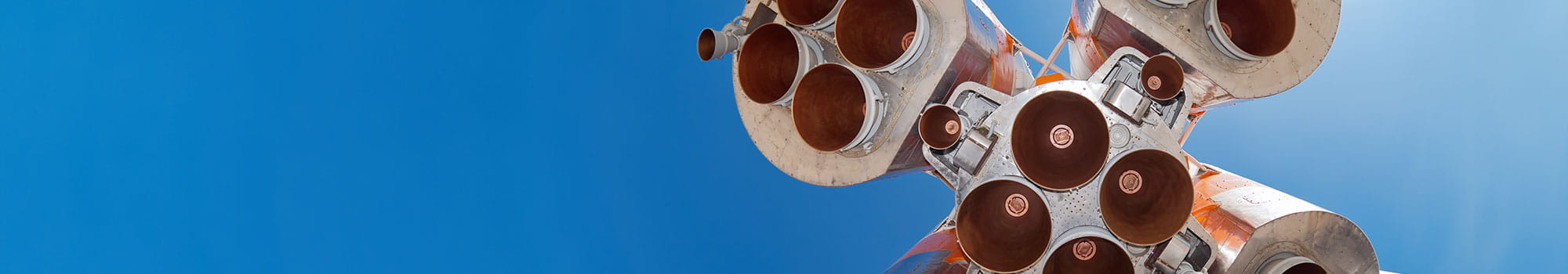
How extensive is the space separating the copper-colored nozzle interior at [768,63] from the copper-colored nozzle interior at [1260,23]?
1.44 metres

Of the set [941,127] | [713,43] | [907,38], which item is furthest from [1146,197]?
[713,43]

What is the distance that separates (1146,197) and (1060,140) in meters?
0.30

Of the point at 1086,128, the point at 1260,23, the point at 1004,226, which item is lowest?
the point at 1004,226

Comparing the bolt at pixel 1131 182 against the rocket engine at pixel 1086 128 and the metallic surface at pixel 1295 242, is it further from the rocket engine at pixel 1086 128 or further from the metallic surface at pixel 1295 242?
the metallic surface at pixel 1295 242

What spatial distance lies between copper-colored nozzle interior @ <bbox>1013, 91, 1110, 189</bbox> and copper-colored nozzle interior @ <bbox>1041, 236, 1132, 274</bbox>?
0.25 m

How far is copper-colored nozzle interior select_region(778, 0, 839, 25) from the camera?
9.26ft

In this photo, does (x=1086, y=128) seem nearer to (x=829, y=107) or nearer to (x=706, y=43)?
(x=829, y=107)

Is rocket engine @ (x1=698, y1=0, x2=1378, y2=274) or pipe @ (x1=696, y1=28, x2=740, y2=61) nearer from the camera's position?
rocket engine @ (x1=698, y1=0, x2=1378, y2=274)

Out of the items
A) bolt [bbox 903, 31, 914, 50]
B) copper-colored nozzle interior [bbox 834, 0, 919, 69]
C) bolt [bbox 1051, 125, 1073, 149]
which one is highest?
bolt [bbox 903, 31, 914, 50]

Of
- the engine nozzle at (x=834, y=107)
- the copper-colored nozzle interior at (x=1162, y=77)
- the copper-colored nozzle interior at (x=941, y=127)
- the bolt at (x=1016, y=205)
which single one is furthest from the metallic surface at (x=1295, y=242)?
the engine nozzle at (x=834, y=107)

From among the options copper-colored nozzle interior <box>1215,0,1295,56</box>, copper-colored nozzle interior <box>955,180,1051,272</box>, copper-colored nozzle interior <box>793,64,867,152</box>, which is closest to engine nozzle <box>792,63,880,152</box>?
copper-colored nozzle interior <box>793,64,867,152</box>

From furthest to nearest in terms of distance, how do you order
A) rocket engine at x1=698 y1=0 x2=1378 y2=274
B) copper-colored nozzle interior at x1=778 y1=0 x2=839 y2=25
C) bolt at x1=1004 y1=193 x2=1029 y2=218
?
1. copper-colored nozzle interior at x1=778 y1=0 x2=839 y2=25
2. bolt at x1=1004 y1=193 x2=1029 y2=218
3. rocket engine at x1=698 y1=0 x2=1378 y2=274

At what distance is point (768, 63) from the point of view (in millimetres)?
2936

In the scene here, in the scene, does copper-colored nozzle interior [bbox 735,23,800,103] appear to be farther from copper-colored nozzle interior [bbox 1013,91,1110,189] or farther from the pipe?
copper-colored nozzle interior [bbox 1013,91,1110,189]
